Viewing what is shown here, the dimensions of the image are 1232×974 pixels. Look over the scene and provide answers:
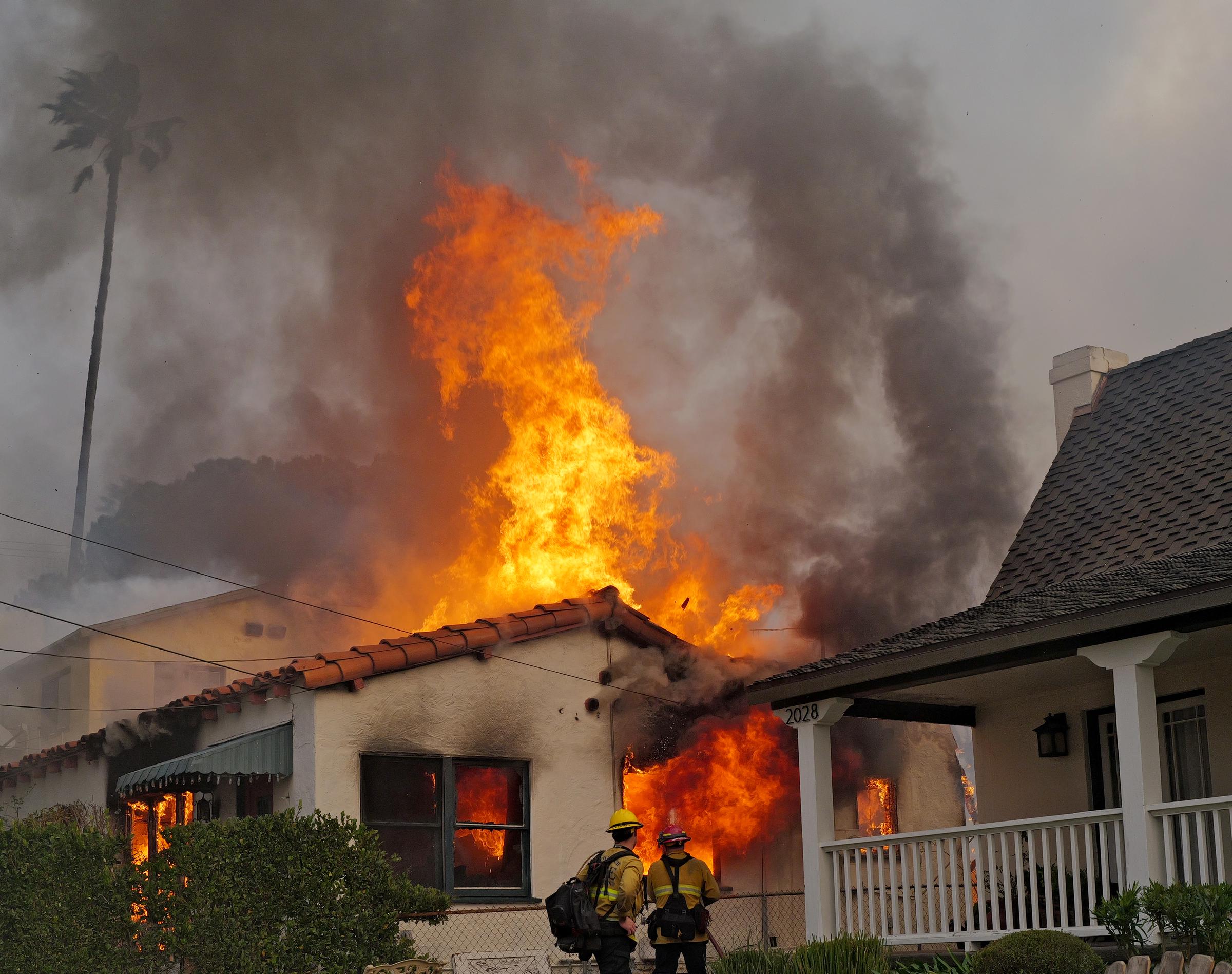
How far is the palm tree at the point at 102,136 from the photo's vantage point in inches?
1613

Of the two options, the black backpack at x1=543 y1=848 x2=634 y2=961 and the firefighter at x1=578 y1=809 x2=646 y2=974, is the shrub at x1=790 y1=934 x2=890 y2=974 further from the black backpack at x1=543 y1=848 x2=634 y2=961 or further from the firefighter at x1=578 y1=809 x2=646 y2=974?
the black backpack at x1=543 y1=848 x2=634 y2=961

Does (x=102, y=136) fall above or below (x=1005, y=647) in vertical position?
above

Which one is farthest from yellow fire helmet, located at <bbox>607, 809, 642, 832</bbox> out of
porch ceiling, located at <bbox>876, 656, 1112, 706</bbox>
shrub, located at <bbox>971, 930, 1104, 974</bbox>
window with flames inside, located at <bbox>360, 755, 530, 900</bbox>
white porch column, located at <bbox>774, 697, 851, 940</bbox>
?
window with flames inside, located at <bbox>360, 755, 530, 900</bbox>

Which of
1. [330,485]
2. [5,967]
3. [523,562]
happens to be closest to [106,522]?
[330,485]

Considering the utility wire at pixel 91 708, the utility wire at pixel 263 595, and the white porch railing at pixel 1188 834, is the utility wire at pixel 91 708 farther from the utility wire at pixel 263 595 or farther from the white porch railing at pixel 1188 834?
the white porch railing at pixel 1188 834

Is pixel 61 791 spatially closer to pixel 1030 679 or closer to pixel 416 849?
pixel 416 849

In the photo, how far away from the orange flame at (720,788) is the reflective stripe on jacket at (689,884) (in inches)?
252

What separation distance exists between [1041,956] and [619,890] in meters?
2.59

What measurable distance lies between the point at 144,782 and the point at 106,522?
27.1 metres

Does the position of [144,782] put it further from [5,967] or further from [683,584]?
[683,584]

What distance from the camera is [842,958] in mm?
10320

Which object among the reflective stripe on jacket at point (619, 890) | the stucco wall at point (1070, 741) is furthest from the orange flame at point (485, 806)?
the reflective stripe on jacket at point (619, 890)

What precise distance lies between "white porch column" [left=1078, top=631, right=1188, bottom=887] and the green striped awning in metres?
8.13

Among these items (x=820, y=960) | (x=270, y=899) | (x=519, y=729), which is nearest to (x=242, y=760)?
(x=519, y=729)
